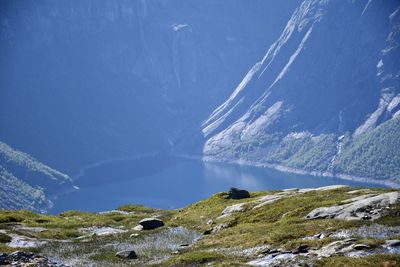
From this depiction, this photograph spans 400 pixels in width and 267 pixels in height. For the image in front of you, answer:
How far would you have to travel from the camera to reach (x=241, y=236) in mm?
59969

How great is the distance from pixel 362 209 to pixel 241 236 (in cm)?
1334

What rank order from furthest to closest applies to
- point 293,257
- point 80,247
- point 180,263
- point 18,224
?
point 18,224
point 80,247
point 180,263
point 293,257

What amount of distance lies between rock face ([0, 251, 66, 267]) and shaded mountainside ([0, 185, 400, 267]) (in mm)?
95

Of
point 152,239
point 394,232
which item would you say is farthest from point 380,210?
point 152,239

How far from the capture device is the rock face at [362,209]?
56.4m

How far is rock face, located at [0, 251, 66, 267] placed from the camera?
48.6m

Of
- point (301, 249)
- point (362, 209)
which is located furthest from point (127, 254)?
point (362, 209)

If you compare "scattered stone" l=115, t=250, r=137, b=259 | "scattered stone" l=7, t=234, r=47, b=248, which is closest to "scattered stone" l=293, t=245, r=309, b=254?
"scattered stone" l=115, t=250, r=137, b=259

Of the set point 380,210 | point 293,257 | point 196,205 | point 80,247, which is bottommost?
point 293,257

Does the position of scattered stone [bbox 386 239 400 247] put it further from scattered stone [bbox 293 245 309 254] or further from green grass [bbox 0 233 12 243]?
green grass [bbox 0 233 12 243]

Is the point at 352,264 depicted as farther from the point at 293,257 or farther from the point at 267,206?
the point at 267,206

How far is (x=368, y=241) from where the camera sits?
45.6 metres

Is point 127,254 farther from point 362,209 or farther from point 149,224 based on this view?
point 362,209

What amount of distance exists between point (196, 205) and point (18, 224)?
34.6 metres
